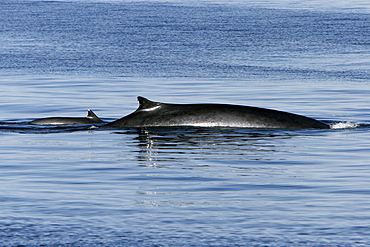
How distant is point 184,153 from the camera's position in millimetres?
11180

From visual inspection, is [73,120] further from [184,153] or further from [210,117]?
[184,153]

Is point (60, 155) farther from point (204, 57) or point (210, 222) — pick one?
point (204, 57)

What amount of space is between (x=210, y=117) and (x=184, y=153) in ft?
6.50

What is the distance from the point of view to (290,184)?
9.08 m

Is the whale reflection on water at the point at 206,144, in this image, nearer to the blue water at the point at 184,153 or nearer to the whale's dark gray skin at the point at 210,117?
the blue water at the point at 184,153

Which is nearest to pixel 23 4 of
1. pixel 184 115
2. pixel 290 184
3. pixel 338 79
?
pixel 338 79

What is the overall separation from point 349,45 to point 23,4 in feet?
92.5

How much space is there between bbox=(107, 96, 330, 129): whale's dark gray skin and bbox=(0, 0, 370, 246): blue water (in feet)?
0.64

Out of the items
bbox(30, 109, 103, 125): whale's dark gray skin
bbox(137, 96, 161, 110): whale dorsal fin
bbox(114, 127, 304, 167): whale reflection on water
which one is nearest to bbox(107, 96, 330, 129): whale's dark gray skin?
bbox(137, 96, 161, 110): whale dorsal fin

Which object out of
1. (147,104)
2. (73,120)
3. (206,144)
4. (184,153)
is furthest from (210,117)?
(73,120)

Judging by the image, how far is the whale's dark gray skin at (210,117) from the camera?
13.0m

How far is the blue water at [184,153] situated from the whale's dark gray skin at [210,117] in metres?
0.19

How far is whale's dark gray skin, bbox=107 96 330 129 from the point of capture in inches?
514

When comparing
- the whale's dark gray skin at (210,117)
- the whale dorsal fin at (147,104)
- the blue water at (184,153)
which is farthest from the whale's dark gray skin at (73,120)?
the whale dorsal fin at (147,104)
